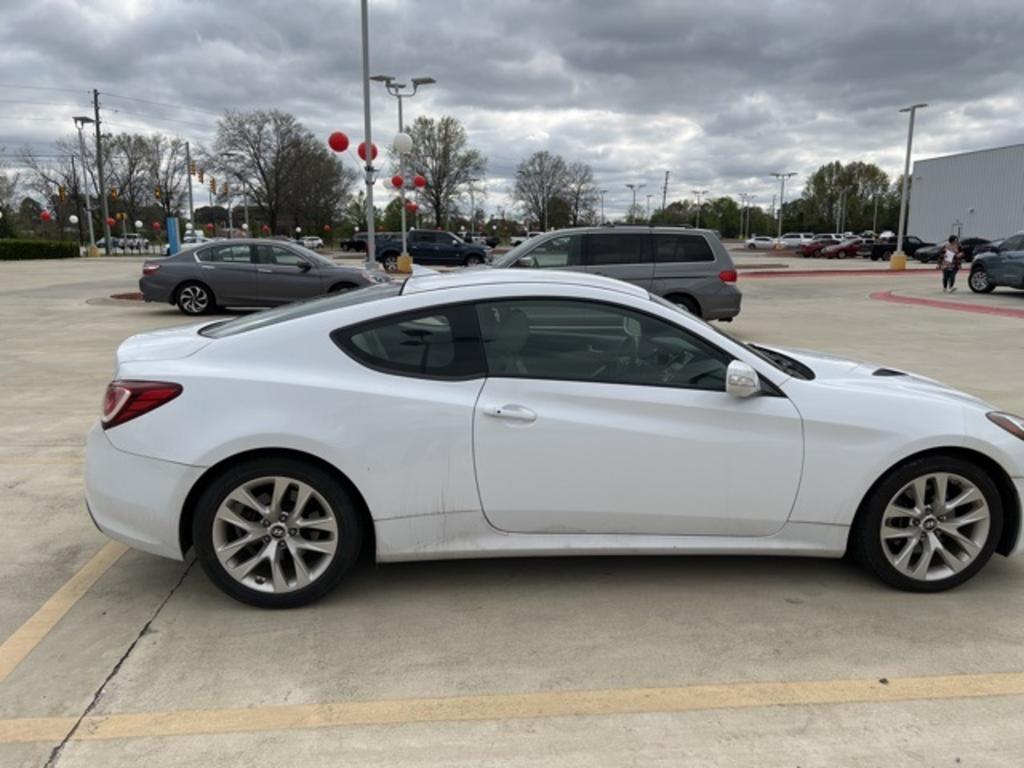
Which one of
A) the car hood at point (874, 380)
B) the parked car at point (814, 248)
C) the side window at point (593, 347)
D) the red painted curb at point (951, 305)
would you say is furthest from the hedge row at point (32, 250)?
the car hood at point (874, 380)

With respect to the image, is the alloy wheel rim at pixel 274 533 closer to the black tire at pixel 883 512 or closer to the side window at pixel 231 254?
the black tire at pixel 883 512

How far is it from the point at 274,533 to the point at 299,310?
1.13 metres

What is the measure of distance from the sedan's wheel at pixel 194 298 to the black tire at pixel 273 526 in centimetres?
1237

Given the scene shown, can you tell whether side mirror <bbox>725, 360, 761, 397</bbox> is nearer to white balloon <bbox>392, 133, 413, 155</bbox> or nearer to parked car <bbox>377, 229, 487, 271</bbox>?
white balloon <bbox>392, 133, 413, 155</bbox>

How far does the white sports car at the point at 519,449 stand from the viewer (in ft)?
10.5

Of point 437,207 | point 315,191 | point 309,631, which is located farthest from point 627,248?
point 315,191

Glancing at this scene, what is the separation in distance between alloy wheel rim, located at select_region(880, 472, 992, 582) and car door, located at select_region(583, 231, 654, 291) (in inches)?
318

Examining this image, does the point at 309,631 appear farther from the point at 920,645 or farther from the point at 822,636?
the point at 920,645

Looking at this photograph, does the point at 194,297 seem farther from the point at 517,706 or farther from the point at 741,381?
the point at 517,706

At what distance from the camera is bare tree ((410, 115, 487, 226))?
78.8m

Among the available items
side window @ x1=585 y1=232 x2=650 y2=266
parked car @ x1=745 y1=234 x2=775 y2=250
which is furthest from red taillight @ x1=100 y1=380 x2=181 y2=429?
parked car @ x1=745 y1=234 x2=775 y2=250

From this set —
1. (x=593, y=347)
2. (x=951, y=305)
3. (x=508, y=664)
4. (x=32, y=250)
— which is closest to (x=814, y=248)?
(x=951, y=305)

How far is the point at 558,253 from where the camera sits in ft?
37.1

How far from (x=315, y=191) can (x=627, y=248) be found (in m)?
81.3
